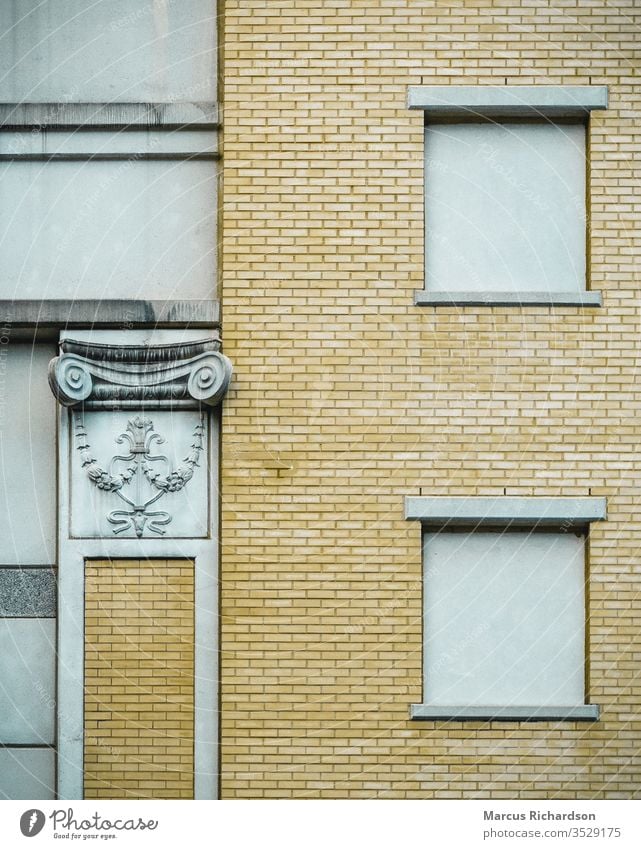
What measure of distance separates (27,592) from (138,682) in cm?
126

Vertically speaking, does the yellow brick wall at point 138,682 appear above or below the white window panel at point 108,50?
below

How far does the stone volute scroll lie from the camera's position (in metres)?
8.97

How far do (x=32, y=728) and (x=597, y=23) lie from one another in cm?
767

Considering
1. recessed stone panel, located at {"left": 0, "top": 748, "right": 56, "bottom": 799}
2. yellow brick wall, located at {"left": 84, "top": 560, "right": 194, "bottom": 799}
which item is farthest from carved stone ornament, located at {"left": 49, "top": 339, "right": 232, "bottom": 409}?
recessed stone panel, located at {"left": 0, "top": 748, "right": 56, "bottom": 799}

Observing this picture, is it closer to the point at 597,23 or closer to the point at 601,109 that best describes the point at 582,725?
the point at 601,109

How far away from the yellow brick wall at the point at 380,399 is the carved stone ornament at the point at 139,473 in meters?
0.43

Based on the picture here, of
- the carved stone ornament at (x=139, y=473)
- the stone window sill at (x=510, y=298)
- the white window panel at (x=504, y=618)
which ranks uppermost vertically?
the stone window sill at (x=510, y=298)

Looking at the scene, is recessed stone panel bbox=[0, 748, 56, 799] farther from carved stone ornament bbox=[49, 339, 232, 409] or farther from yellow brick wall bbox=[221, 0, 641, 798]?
carved stone ornament bbox=[49, 339, 232, 409]

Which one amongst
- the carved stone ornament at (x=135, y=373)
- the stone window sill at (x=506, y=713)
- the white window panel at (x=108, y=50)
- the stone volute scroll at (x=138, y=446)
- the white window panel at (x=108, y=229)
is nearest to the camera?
the stone window sill at (x=506, y=713)

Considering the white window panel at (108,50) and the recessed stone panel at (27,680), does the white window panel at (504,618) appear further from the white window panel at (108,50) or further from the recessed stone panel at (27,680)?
the white window panel at (108,50)

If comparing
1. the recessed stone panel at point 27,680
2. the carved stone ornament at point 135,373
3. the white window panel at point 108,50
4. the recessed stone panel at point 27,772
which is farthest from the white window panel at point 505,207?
the recessed stone panel at point 27,772

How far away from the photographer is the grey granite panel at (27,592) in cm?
916

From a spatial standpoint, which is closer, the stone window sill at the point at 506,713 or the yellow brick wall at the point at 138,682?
the stone window sill at the point at 506,713

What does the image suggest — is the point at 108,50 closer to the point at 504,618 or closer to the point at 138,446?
the point at 138,446
